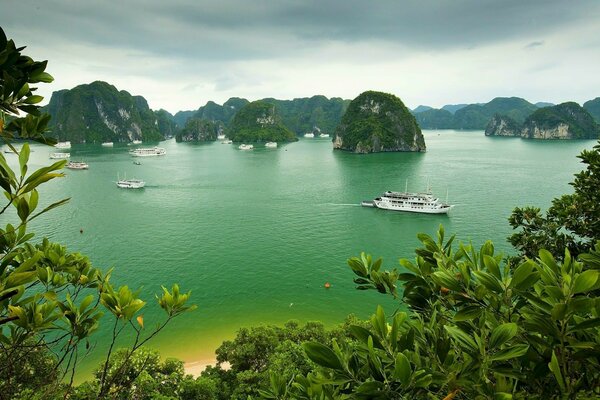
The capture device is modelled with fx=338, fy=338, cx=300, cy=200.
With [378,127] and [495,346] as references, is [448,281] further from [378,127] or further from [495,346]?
[378,127]

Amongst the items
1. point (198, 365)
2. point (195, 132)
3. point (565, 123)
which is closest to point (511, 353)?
point (198, 365)

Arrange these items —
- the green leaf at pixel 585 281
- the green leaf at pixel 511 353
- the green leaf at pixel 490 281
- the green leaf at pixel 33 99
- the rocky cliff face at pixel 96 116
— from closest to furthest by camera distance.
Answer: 1. the green leaf at pixel 585 281
2. the green leaf at pixel 511 353
3. the green leaf at pixel 490 281
4. the green leaf at pixel 33 99
5. the rocky cliff face at pixel 96 116

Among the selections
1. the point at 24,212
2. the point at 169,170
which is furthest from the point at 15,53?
the point at 169,170

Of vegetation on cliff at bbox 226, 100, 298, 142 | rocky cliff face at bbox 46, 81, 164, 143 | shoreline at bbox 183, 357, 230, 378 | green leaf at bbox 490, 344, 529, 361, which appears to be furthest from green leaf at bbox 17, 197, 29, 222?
rocky cliff face at bbox 46, 81, 164, 143

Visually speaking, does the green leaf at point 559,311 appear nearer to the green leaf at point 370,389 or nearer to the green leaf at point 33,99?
the green leaf at point 370,389

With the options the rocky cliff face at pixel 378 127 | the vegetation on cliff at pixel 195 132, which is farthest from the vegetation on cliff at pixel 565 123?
the vegetation on cliff at pixel 195 132

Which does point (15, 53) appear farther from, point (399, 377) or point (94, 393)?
point (94, 393)
